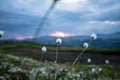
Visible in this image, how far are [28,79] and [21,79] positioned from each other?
289 mm

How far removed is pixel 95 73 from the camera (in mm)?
16766

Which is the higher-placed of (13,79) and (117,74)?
(13,79)

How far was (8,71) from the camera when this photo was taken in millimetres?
7238

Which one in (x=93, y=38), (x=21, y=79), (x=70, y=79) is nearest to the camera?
(x=93, y=38)

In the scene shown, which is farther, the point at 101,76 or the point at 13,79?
the point at 101,76

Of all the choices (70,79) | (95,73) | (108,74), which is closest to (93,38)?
(70,79)

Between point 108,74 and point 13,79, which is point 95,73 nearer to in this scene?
point 108,74

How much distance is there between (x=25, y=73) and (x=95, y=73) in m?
9.87

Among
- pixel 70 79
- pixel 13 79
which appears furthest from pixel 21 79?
pixel 70 79

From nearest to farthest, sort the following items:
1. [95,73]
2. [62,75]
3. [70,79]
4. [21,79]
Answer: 1. [21,79]
2. [62,75]
3. [70,79]
4. [95,73]

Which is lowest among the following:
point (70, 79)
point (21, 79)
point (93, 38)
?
point (70, 79)

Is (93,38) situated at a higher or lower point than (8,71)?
higher

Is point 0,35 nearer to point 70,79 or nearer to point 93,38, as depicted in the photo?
point 93,38

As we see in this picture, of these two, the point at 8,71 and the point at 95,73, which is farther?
the point at 95,73
